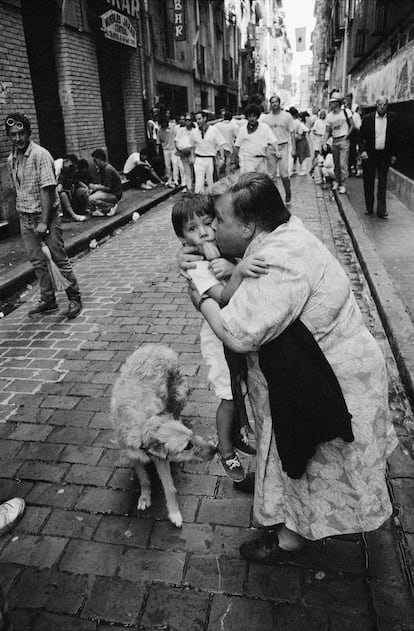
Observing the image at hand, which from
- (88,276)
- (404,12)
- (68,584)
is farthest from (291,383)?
(404,12)

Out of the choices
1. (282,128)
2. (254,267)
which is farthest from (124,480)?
(282,128)

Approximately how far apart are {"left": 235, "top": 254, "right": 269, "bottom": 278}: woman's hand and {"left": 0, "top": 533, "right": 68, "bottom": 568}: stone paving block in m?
1.89

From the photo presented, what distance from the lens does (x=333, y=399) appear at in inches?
75.5

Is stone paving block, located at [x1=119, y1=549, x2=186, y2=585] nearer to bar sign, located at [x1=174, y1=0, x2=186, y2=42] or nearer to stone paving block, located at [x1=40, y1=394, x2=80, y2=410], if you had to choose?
stone paving block, located at [x1=40, y1=394, x2=80, y2=410]

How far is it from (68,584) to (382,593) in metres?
1.52

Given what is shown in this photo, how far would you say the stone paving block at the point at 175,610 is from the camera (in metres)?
2.22

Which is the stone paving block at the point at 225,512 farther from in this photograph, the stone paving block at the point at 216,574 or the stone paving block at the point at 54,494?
the stone paving block at the point at 54,494

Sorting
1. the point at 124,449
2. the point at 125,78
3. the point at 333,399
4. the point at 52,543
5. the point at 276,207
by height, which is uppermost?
the point at 125,78

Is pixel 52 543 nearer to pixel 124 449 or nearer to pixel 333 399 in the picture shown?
pixel 124 449

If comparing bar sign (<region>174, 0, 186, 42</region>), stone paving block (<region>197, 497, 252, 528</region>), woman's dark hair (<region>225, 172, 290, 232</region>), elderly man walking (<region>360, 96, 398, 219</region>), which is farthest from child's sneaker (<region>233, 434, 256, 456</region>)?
bar sign (<region>174, 0, 186, 42</region>)

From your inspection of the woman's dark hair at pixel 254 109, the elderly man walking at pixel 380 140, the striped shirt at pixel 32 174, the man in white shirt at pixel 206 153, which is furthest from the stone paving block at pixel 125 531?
the man in white shirt at pixel 206 153

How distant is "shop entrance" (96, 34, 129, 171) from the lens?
15.4 meters

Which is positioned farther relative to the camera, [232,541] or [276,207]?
[232,541]

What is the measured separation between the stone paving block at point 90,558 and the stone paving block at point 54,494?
334mm
